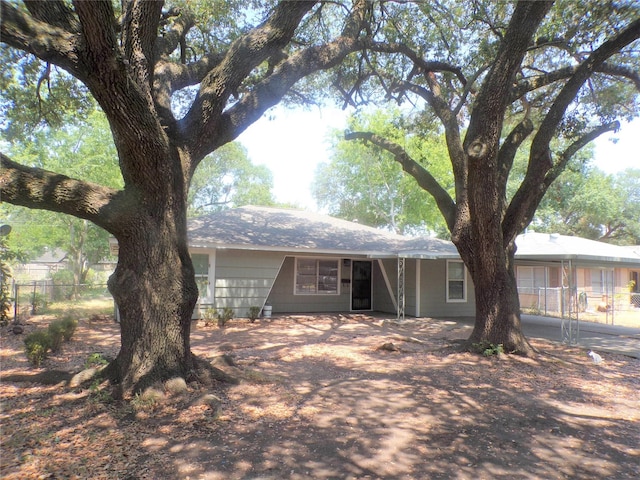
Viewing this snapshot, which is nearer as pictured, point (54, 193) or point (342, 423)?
point (342, 423)

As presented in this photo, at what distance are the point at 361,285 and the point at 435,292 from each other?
2744mm

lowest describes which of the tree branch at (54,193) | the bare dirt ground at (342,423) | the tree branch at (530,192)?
the bare dirt ground at (342,423)

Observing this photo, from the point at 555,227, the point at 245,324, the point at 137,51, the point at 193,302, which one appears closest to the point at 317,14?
the point at 137,51

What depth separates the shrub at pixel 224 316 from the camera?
11016mm

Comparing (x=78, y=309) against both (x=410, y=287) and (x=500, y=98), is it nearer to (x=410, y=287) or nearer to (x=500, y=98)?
(x=410, y=287)

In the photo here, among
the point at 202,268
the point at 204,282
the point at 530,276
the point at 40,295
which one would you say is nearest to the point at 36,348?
the point at 204,282

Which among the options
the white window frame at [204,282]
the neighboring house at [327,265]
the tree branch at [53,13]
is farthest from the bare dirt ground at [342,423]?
the neighboring house at [327,265]

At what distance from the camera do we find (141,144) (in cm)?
457

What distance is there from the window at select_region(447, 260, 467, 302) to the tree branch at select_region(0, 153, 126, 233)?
1215cm

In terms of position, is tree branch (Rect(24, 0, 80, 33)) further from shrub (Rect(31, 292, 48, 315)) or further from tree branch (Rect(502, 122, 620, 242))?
shrub (Rect(31, 292, 48, 315))

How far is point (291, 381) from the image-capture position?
5895mm

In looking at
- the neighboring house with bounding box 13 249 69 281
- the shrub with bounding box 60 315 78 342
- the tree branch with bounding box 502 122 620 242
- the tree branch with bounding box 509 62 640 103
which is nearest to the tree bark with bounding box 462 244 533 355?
the tree branch with bounding box 502 122 620 242

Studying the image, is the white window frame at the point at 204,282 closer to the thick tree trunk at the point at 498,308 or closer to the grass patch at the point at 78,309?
the grass patch at the point at 78,309

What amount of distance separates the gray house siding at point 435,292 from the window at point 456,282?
171mm
